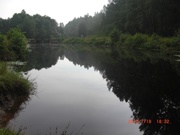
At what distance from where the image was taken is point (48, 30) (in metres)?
108

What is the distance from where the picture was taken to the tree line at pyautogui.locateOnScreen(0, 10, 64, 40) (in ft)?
303

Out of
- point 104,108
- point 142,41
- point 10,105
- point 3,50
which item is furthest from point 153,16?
point 10,105

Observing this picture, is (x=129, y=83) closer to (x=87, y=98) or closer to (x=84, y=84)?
(x=84, y=84)

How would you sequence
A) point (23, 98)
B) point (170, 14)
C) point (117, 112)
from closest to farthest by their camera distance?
point (117, 112), point (23, 98), point (170, 14)

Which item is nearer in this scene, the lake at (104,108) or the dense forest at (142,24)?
the lake at (104,108)

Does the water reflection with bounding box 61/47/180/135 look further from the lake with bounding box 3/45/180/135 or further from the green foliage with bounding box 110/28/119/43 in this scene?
the green foliage with bounding box 110/28/119/43

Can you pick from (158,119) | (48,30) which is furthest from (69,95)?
(48,30)

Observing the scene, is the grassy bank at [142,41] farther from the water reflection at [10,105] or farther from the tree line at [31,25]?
the water reflection at [10,105]

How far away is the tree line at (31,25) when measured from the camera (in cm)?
9225

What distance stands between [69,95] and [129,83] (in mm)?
3834

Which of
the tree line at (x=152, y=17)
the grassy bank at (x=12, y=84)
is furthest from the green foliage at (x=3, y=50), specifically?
the tree line at (x=152, y=17)
